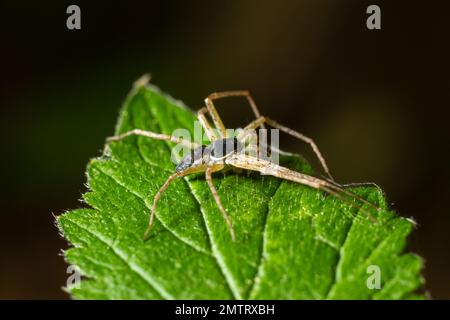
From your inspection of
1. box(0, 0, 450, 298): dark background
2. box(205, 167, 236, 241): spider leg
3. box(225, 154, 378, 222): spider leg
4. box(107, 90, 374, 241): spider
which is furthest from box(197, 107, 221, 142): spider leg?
box(0, 0, 450, 298): dark background

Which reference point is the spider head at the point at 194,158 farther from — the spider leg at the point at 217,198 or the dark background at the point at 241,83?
the dark background at the point at 241,83

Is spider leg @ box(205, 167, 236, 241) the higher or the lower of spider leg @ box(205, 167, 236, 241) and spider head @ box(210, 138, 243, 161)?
the lower

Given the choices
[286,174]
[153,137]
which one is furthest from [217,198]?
[153,137]

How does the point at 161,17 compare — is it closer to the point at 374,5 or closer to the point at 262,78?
the point at 262,78

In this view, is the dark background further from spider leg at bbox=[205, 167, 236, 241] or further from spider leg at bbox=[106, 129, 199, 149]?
spider leg at bbox=[205, 167, 236, 241]

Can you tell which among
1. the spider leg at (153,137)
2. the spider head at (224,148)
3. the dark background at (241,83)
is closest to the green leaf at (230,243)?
the spider head at (224,148)

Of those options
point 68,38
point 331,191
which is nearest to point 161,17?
point 68,38
